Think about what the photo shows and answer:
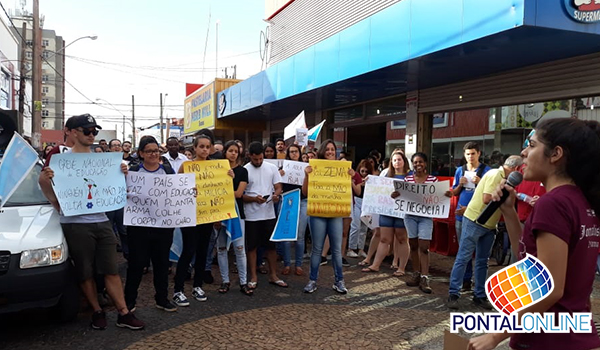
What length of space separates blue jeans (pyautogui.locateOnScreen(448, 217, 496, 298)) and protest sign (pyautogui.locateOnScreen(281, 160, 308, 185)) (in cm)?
257

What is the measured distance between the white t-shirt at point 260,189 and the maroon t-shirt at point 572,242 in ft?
14.4

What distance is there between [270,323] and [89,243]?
207 centimetres

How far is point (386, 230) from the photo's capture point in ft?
22.8

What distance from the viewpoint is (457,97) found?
10.3m

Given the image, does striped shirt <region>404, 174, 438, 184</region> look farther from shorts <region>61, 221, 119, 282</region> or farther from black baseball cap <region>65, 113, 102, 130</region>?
black baseball cap <region>65, 113, 102, 130</region>

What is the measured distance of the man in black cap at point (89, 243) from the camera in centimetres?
433

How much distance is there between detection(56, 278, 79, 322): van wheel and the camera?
171 inches

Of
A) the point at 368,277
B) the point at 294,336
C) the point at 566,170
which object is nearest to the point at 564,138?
the point at 566,170

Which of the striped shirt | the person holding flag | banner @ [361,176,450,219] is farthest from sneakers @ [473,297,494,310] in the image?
the person holding flag

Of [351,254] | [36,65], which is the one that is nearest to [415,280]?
[351,254]

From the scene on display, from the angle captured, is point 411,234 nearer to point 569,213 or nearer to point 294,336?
point 294,336

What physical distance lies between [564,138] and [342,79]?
8.44 meters

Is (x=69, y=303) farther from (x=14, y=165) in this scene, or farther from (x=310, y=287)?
(x=310, y=287)

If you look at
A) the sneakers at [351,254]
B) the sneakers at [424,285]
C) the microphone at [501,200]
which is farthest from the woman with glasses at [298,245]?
the microphone at [501,200]
